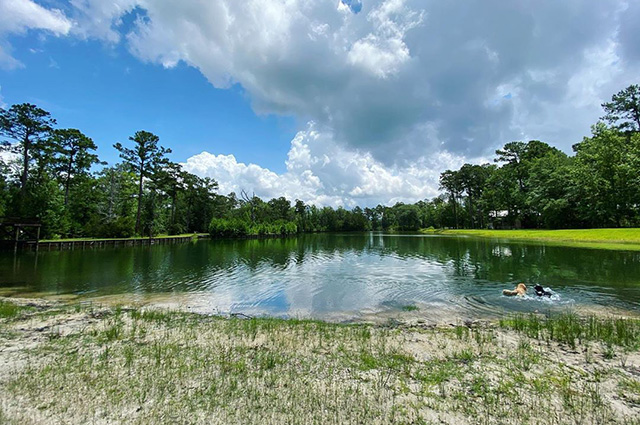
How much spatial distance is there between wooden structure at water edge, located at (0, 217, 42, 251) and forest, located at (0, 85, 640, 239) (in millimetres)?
2216

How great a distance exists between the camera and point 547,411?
12.4 ft

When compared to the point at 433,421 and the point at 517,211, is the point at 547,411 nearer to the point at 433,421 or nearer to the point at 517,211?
the point at 433,421

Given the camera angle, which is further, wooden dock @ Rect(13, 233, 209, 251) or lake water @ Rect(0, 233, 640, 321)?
wooden dock @ Rect(13, 233, 209, 251)

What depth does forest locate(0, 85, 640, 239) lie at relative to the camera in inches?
1505

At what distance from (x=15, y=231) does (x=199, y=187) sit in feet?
150

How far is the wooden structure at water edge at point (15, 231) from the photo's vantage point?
99.0 feet

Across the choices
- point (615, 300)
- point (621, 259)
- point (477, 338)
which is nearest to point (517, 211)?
point (621, 259)

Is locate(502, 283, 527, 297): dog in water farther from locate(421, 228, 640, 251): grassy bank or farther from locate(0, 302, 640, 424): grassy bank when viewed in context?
locate(421, 228, 640, 251): grassy bank

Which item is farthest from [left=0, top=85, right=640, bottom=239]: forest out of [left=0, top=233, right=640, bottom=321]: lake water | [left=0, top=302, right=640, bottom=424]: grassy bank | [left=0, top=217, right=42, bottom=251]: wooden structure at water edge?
[left=0, top=302, right=640, bottom=424]: grassy bank

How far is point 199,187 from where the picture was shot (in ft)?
250

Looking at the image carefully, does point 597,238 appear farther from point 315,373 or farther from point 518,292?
point 315,373

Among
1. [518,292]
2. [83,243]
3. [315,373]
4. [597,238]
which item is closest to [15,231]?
[83,243]

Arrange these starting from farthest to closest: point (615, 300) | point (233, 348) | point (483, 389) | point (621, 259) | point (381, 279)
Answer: point (621, 259)
point (381, 279)
point (615, 300)
point (233, 348)
point (483, 389)

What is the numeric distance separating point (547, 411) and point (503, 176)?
256 feet
